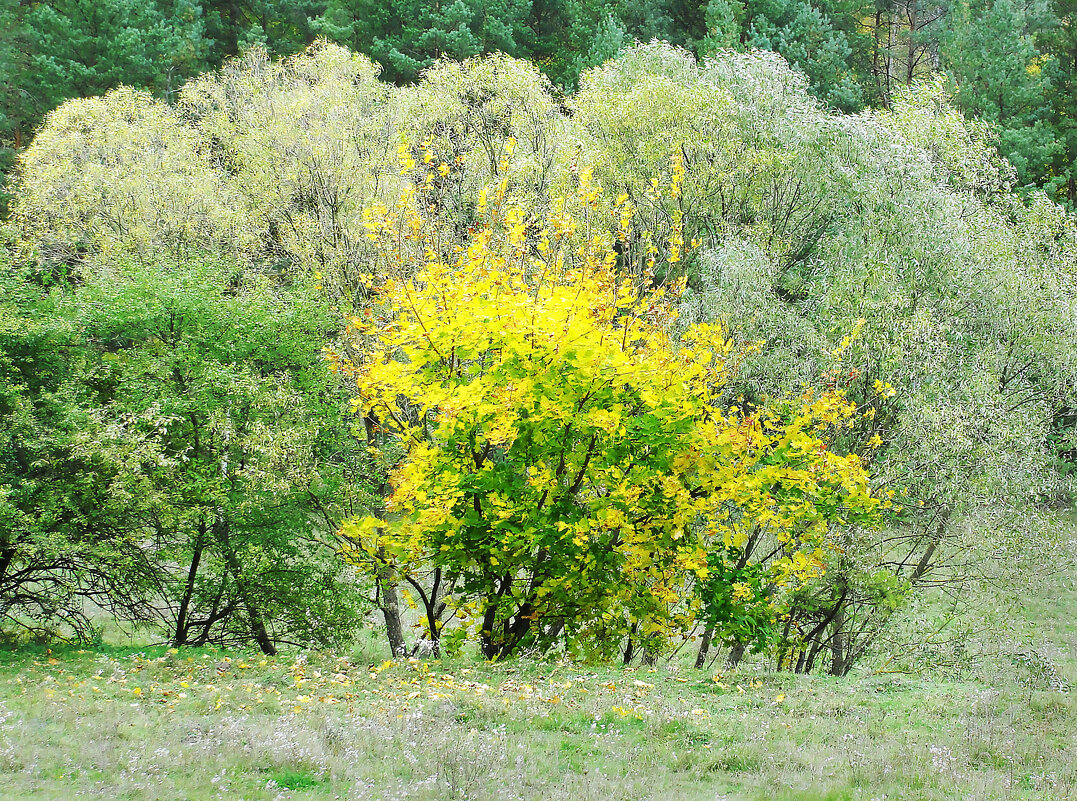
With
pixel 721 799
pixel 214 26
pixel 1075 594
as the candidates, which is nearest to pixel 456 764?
pixel 721 799

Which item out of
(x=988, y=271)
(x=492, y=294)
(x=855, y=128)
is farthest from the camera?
(x=855, y=128)

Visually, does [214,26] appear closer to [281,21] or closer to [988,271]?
[281,21]

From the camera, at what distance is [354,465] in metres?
17.5

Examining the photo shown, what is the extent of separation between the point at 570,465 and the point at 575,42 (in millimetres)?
34215

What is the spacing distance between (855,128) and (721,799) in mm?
17847

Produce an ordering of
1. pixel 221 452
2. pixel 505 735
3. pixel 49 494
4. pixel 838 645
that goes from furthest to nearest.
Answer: pixel 838 645, pixel 221 452, pixel 49 494, pixel 505 735

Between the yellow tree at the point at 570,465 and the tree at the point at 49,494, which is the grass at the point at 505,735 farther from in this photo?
the tree at the point at 49,494

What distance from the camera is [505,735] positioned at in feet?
27.1

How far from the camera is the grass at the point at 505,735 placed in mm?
7090

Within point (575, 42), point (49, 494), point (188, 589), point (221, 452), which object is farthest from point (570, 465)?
point (575, 42)

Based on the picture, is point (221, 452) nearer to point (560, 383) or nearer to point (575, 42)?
point (560, 383)

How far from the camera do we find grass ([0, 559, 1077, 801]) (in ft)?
23.3

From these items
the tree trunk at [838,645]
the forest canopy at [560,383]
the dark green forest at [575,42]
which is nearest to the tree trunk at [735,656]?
the forest canopy at [560,383]

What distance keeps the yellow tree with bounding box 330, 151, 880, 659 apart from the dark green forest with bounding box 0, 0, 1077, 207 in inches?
1023
